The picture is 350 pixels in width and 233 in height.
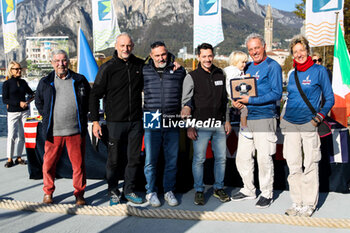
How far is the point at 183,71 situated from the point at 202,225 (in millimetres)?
1671

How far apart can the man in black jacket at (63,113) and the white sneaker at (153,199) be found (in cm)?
76

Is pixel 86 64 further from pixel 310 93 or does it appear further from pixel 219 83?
pixel 310 93

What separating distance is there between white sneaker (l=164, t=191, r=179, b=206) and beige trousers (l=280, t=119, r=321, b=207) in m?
1.28

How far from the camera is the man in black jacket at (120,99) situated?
11.3ft

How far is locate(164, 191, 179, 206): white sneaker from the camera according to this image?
11.8ft

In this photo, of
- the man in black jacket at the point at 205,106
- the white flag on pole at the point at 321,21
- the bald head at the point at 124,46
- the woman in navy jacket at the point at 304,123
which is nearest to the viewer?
the woman in navy jacket at the point at 304,123

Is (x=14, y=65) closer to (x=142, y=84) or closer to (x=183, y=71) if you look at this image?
(x=142, y=84)

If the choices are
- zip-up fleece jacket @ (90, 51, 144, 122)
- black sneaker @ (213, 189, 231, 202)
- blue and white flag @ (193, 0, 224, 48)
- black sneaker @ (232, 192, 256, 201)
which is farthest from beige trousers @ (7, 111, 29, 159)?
blue and white flag @ (193, 0, 224, 48)

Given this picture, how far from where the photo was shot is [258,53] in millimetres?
3369

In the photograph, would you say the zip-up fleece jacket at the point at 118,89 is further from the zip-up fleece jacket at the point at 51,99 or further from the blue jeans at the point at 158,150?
the blue jeans at the point at 158,150

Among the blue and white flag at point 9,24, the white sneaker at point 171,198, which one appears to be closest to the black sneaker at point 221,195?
the white sneaker at point 171,198

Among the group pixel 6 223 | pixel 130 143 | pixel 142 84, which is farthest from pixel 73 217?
pixel 142 84

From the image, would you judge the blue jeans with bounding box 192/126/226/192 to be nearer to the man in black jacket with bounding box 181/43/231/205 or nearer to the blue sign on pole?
the man in black jacket with bounding box 181/43/231/205

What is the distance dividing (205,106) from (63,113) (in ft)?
5.21
